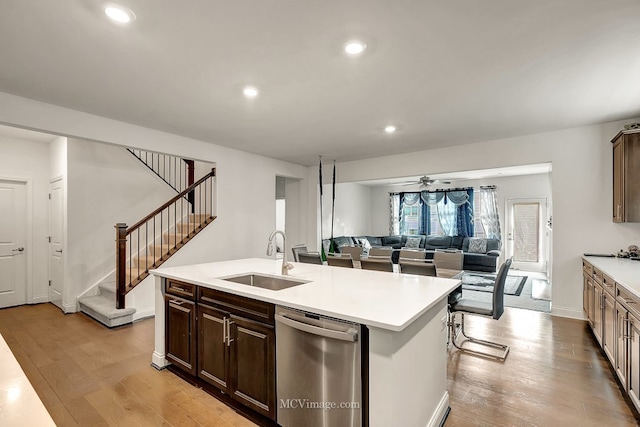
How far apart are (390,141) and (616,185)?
9.64 feet

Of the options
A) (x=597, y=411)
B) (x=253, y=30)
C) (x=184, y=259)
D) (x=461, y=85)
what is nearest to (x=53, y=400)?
(x=184, y=259)

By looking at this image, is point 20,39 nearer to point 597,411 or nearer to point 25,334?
point 25,334

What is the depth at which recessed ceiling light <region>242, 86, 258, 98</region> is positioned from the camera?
9.76ft

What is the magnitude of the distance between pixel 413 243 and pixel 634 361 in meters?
7.20

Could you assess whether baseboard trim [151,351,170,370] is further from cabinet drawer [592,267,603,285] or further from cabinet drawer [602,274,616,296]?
cabinet drawer [592,267,603,285]

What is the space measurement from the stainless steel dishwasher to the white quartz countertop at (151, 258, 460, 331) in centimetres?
8

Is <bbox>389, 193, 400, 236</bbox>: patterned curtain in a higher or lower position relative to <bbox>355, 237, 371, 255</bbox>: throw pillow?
higher

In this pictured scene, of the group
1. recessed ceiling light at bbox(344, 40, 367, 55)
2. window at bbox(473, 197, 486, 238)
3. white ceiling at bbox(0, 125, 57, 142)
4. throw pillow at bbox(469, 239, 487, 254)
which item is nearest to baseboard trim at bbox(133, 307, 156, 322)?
white ceiling at bbox(0, 125, 57, 142)

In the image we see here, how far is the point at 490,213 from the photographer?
8.73 m

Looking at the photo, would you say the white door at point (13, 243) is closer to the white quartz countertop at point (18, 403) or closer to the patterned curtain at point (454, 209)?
the white quartz countertop at point (18, 403)

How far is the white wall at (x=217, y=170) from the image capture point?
3.33 metres

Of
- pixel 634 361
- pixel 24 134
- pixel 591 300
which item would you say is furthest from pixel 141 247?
pixel 591 300

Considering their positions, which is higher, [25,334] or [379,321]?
[379,321]

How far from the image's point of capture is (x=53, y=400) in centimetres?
235
